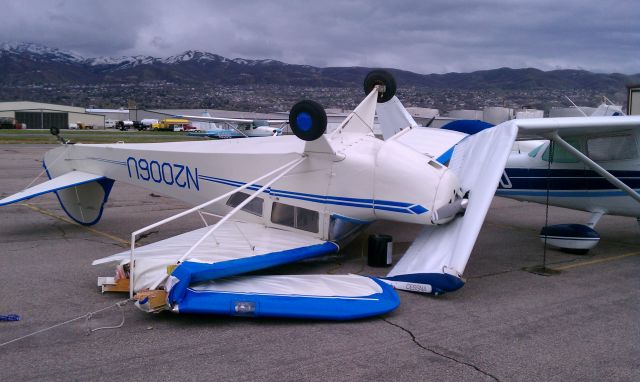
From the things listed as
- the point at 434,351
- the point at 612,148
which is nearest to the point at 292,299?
the point at 434,351

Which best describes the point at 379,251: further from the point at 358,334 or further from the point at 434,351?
the point at 434,351

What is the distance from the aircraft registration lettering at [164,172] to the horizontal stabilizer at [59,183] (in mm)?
1052

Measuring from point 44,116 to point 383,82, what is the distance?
4273 inches

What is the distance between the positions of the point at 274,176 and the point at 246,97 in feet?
482

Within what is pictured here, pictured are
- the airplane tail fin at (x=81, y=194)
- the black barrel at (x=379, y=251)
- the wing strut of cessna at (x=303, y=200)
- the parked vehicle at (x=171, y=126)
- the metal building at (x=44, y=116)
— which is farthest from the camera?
the metal building at (x=44, y=116)

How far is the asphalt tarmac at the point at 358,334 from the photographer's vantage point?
4945 mm

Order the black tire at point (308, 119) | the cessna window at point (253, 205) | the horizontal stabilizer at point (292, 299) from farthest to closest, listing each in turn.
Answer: the cessna window at point (253, 205), the black tire at point (308, 119), the horizontal stabilizer at point (292, 299)

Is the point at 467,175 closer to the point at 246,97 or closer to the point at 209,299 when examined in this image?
the point at 209,299

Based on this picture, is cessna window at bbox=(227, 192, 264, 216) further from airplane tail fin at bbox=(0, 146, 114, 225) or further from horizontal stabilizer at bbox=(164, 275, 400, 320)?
airplane tail fin at bbox=(0, 146, 114, 225)

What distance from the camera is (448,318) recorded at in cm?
641

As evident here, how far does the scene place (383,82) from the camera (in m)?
10.6

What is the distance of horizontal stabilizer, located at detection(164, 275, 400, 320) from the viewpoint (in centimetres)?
Result: 612

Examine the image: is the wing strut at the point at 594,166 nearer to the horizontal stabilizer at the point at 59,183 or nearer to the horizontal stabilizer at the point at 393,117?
the horizontal stabilizer at the point at 393,117

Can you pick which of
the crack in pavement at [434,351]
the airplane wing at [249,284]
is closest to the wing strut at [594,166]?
the airplane wing at [249,284]
